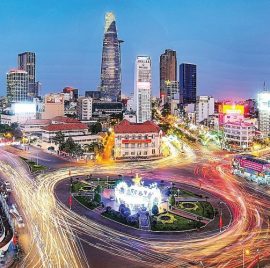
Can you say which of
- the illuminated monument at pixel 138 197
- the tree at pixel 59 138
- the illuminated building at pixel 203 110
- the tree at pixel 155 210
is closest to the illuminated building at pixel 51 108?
the tree at pixel 59 138

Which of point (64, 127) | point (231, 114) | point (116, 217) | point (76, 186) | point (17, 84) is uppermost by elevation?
point (17, 84)

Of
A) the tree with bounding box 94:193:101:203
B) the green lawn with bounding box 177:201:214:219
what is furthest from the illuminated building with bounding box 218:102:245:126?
the tree with bounding box 94:193:101:203

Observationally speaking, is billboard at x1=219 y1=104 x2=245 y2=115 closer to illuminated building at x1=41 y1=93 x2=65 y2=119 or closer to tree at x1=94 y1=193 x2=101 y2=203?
illuminated building at x1=41 y1=93 x2=65 y2=119

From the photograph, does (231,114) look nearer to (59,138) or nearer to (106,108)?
(59,138)

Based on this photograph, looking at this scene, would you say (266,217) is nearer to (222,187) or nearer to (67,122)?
(222,187)

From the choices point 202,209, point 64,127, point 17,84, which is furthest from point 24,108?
point 202,209

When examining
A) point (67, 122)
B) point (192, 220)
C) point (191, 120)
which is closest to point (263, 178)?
point (192, 220)
